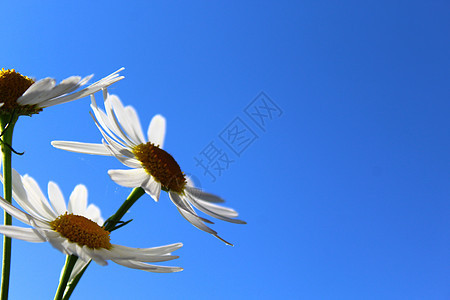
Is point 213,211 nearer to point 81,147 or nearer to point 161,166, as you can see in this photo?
point 161,166

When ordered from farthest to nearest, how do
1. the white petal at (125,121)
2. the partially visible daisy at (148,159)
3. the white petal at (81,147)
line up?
1. the white petal at (125,121)
2. the white petal at (81,147)
3. the partially visible daisy at (148,159)

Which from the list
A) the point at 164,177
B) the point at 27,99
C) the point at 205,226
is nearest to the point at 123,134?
the point at 164,177

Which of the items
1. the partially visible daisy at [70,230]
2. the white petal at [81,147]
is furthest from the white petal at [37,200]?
the white petal at [81,147]

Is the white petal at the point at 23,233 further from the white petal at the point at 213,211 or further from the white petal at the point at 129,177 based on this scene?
the white petal at the point at 213,211

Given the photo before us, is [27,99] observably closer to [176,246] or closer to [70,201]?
[70,201]

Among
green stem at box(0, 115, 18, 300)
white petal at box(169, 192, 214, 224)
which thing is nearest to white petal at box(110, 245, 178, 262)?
white petal at box(169, 192, 214, 224)
